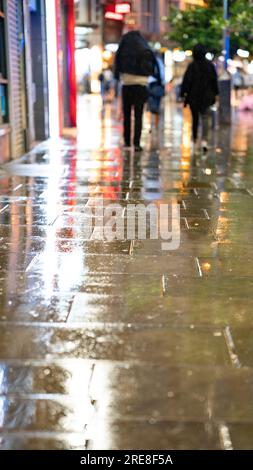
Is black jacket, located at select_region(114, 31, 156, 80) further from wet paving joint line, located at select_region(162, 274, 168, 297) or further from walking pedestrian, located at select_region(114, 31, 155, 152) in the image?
wet paving joint line, located at select_region(162, 274, 168, 297)

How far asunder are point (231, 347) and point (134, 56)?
31.4ft

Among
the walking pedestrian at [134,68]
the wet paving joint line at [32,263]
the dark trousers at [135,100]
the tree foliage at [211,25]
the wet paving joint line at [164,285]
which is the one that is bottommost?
the wet paving joint line at [164,285]

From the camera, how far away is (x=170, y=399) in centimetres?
284

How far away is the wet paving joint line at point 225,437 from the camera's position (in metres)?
2.49

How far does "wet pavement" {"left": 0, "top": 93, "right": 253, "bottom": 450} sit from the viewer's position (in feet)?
8.63

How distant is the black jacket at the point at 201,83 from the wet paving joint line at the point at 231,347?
9.64m

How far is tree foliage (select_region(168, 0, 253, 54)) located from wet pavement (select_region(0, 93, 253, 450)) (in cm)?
1349

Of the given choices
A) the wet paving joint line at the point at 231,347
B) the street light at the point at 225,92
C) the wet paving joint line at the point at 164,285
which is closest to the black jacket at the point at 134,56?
the street light at the point at 225,92

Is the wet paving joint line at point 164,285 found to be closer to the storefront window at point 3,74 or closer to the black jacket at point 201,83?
the storefront window at point 3,74

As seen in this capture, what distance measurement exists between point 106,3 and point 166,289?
44.4 metres

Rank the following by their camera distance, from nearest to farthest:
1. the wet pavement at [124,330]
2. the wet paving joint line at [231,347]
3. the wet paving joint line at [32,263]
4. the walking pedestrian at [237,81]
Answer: the wet pavement at [124,330], the wet paving joint line at [231,347], the wet paving joint line at [32,263], the walking pedestrian at [237,81]

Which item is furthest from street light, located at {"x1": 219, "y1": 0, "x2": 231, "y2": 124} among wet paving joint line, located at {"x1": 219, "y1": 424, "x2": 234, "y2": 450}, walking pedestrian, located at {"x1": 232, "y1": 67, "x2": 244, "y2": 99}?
wet paving joint line, located at {"x1": 219, "y1": 424, "x2": 234, "y2": 450}

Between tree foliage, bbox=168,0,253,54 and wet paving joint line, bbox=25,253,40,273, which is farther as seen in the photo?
tree foliage, bbox=168,0,253,54
